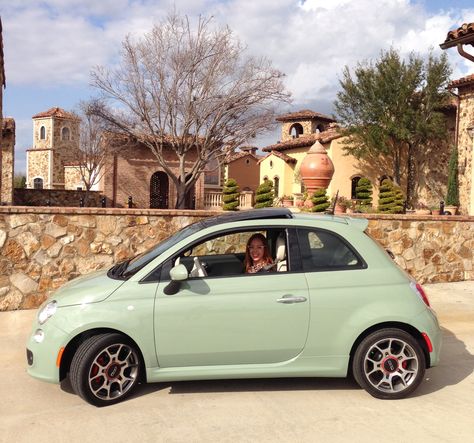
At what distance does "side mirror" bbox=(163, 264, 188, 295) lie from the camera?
3846 millimetres

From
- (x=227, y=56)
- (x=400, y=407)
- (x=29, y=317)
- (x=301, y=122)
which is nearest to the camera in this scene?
(x=400, y=407)

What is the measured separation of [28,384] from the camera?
4426 mm

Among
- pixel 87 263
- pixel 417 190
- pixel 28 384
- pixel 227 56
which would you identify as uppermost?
pixel 227 56

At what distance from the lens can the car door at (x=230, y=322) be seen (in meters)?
3.93

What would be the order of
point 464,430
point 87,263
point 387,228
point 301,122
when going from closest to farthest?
point 464,430 → point 87,263 → point 387,228 → point 301,122

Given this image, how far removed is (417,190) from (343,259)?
26.3 meters

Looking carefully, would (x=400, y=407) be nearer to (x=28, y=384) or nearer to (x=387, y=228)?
(x=28, y=384)

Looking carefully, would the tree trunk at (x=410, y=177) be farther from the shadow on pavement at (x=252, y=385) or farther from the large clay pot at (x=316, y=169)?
the shadow on pavement at (x=252, y=385)

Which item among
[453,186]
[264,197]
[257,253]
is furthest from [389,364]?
[453,186]

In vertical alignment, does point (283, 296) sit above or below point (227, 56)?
below

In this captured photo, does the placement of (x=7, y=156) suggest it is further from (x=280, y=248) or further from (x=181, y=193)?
(x=280, y=248)

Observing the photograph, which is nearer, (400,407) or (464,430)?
(464,430)

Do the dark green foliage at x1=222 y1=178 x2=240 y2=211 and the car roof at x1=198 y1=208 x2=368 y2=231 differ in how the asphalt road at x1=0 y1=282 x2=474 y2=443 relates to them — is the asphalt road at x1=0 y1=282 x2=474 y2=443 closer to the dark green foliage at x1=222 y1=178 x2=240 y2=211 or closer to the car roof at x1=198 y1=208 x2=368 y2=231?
the car roof at x1=198 y1=208 x2=368 y2=231

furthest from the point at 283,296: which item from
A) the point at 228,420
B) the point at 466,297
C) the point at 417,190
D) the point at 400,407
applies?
the point at 417,190
